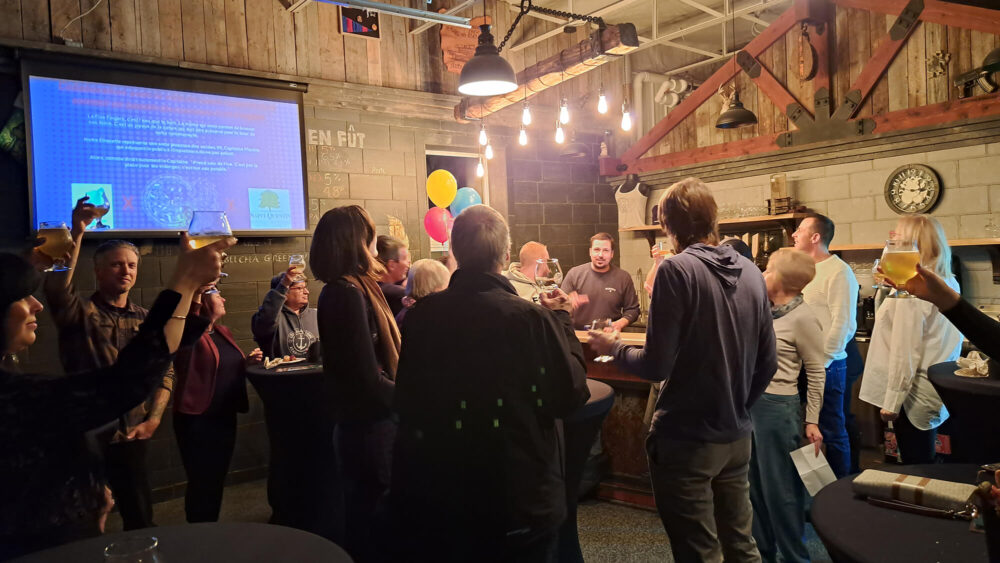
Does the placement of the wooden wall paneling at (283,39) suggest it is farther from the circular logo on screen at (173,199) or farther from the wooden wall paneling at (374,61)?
the circular logo on screen at (173,199)

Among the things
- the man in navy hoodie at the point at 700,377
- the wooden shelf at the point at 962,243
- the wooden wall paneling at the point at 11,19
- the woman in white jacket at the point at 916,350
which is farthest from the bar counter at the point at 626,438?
the wooden wall paneling at the point at 11,19

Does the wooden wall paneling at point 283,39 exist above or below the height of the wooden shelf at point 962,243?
above

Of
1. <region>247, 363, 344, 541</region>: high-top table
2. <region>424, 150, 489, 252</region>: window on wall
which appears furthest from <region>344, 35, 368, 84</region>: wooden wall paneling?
<region>247, 363, 344, 541</region>: high-top table

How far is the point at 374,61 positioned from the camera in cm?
604

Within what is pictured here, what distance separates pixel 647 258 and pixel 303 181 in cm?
416

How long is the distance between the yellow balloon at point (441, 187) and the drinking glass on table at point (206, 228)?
478 centimetres

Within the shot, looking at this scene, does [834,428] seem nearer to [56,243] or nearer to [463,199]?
[56,243]

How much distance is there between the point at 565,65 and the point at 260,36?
2547 millimetres

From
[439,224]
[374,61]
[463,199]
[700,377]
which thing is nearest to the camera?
[700,377]

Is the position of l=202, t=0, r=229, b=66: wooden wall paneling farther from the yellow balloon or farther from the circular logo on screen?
the yellow balloon

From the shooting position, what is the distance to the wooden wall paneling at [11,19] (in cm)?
429

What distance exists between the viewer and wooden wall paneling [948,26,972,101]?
526 centimetres

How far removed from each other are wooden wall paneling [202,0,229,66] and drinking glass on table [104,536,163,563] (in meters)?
4.87

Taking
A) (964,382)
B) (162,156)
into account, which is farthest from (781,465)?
(162,156)
